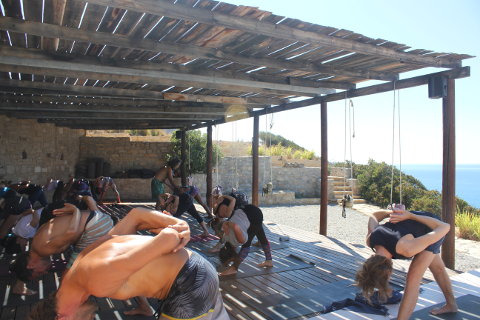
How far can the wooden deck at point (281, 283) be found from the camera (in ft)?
10.3

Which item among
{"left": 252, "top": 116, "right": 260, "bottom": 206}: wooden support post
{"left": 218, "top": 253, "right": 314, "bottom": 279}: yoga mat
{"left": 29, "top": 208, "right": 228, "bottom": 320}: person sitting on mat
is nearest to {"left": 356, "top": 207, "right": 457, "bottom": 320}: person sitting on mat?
{"left": 29, "top": 208, "right": 228, "bottom": 320}: person sitting on mat

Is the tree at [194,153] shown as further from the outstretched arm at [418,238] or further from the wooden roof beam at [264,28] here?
the outstretched arm at [418,238]

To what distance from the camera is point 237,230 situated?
13.2 ft

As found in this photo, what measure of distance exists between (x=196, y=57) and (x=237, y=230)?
6.37 feet

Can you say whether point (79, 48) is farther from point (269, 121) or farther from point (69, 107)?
point (269, 121)

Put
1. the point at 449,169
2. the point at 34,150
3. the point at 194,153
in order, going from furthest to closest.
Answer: the point at 194,153 → the point at 34,150 → the point at 449,169

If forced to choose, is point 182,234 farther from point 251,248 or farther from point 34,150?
point 34,150

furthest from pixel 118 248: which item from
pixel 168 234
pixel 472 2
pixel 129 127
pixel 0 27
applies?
pixel 129 127

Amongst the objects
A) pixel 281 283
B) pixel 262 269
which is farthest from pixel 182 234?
pixel 262 269

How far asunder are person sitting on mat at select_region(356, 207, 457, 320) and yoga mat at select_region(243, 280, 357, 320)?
727 millimetres

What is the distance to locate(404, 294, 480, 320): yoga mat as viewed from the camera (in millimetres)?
3027

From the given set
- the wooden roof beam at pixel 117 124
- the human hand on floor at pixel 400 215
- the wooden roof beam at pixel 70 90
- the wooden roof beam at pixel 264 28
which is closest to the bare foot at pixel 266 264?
the human hand on floor at pixel 400 215

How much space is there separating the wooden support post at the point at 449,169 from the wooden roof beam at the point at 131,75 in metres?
1.87

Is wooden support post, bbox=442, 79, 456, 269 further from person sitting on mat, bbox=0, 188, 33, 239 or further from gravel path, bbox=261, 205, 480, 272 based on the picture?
person sitting on mat, bbox=0, 188, 33, 239
